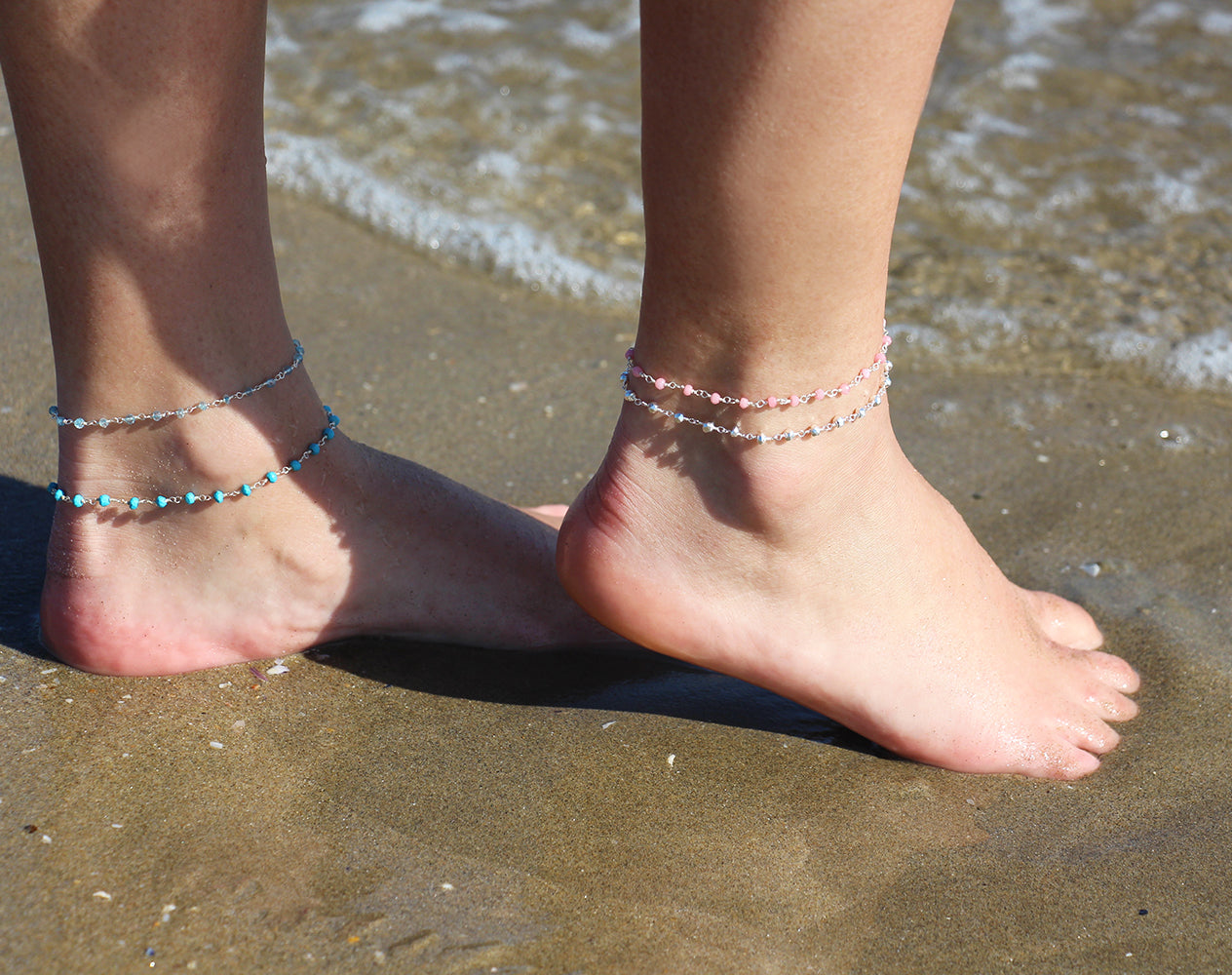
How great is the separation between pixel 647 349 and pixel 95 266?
569 mm

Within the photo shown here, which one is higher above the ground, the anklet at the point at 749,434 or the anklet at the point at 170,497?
the anklet at the point at 749,434

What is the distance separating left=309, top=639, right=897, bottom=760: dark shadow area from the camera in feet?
4.62

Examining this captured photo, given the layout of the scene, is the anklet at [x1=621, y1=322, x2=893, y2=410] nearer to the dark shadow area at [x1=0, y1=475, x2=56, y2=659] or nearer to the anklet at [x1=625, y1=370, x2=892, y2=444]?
the anklet at [x1=625, y1=370, x2=892, y2=444]

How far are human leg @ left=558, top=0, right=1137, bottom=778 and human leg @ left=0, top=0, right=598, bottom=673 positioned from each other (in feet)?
0.76

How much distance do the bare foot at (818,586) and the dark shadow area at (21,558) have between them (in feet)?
2.19

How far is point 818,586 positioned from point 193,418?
0.72 m

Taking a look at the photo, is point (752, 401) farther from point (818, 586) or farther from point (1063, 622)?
point (1063, 622)

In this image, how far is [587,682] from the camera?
146 centimetres

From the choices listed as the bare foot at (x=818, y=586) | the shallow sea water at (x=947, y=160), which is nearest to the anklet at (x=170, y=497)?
the bare foot at (x=818, y=586)

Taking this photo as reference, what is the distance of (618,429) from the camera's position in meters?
1.31

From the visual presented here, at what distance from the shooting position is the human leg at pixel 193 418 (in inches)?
45.3

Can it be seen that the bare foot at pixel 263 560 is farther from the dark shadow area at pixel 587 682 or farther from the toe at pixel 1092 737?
the toe at pixel 1092 737

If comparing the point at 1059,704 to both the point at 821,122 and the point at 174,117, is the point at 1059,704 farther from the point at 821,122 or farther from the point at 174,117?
the point at 174,117

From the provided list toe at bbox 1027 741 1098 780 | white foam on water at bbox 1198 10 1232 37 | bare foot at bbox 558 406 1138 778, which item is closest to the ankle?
bare foot at bbox 558 406 1138 778
